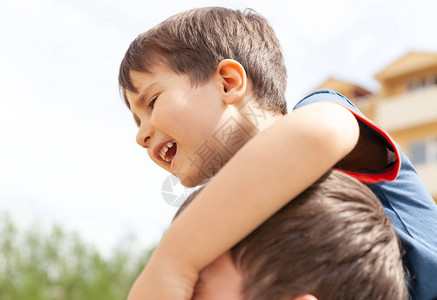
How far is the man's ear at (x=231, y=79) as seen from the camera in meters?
2.13

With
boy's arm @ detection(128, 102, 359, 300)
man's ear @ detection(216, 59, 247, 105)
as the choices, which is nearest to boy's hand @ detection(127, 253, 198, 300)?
boy's arm @ detection(128, 102, 359, 300)

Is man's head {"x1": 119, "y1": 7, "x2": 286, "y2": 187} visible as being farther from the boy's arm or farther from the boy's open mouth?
the boy's arm

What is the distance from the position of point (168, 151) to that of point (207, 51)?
1.28 ft

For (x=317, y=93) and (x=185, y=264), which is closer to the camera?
(x=185, y=264)

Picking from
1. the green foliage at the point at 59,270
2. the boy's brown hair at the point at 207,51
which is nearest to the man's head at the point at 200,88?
the boy's brown hair at the point at 207,51

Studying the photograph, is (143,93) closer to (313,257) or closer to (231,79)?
(231,79)

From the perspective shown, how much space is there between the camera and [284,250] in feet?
4.55

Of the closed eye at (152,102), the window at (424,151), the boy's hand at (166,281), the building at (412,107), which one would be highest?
the closed eye at (152,102)

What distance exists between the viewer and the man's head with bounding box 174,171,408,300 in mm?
1382

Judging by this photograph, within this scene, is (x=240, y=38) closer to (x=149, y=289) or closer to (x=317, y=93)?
(x=317, y=93)

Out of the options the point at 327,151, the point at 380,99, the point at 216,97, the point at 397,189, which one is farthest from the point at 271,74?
the point at 380,99

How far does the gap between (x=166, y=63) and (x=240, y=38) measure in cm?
32

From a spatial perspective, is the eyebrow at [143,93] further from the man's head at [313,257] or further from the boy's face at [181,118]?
the man's head at [313,257]

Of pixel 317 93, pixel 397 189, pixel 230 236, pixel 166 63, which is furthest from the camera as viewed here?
pixel 166 63
